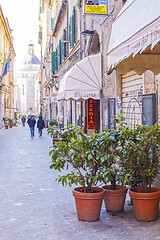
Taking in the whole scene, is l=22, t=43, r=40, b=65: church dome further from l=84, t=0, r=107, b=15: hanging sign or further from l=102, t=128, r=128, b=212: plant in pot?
l=102, t=128, r=128, b=212: plant in pot

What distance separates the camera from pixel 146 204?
5.09 meters

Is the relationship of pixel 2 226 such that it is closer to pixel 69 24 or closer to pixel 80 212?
pixel 80 212

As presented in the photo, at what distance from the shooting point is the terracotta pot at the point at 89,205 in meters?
5.13

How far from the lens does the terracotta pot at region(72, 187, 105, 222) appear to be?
513 cm

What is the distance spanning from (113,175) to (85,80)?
6.81 metres

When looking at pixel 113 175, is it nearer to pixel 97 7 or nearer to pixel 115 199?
pixel 115 199

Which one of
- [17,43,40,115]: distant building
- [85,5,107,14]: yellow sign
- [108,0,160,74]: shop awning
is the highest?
[17,43,40,115]: distant building

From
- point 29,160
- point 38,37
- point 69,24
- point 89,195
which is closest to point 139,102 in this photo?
point 89,195

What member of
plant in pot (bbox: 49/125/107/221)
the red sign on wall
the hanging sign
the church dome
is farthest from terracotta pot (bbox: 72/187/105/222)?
the church dome

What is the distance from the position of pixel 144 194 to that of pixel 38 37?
201 ft

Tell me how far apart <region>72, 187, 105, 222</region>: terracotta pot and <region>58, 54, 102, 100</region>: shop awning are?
22.2 ft

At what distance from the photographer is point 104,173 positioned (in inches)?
201

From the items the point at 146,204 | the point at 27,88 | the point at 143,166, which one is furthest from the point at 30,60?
the point at 146,204

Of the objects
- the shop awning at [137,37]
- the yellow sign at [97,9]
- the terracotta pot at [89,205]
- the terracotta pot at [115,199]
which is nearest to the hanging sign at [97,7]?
the yellow sign at [97,9]
